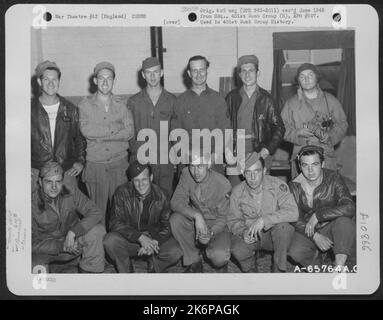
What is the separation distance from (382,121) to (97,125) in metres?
0.72

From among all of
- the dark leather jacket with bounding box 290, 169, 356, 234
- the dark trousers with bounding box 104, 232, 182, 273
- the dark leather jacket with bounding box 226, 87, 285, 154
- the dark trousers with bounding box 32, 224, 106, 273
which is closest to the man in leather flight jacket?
the dark leather jacket with bounding box 226, 87, 285, 154

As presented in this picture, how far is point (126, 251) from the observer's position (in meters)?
1.19

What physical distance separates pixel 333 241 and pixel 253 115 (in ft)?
1.22

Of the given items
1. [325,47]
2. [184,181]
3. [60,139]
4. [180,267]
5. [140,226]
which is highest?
[325,47]

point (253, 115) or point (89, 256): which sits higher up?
point (253, 115)

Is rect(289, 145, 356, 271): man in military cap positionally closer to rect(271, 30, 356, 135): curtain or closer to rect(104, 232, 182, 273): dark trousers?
rect(271, 30, 356, 135): curtain

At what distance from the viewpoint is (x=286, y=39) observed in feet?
3.97

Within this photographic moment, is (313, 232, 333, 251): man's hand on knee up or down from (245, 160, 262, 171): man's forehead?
down

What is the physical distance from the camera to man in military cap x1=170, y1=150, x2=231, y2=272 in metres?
1.19

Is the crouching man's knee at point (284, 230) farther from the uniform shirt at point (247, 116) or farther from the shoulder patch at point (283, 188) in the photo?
the uniform shirt at point (247, 116)

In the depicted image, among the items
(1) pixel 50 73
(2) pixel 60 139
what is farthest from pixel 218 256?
(1) pixel 50 73

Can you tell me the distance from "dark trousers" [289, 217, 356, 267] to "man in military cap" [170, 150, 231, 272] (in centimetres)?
17

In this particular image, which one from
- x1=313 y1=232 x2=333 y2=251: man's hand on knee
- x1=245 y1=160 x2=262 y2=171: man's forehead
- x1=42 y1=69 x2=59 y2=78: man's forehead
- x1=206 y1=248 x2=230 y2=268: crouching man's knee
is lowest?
x1=206 y1=248 x2=230 y2=268: crouching man's knee

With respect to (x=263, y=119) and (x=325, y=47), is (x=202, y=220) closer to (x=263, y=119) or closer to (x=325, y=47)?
(x=263, y=119)
